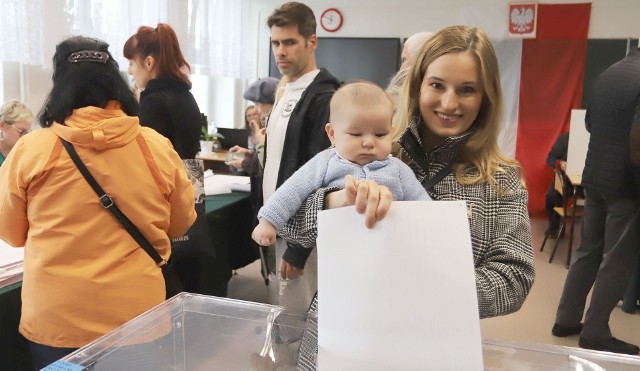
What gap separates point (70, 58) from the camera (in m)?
1.56

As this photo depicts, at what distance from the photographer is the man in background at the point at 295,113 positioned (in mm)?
2234

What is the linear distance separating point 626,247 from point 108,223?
274 centimetres

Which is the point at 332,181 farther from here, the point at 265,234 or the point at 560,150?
the point at 560,150

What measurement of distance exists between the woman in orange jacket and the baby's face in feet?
2.75

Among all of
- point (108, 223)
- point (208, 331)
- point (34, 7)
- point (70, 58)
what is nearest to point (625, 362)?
point (208, 331)

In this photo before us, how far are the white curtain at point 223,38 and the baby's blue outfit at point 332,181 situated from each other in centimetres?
475

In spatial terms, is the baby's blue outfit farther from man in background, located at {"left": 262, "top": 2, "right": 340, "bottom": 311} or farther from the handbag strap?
man in background, located at {"left": 262, "top": 2, "right": 340, "bottom": 311}

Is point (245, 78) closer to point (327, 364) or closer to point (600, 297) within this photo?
point (600, 297)

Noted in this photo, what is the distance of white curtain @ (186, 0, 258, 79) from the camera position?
18.3 ft

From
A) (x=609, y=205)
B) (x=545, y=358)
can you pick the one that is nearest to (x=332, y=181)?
(x=545, y=358)

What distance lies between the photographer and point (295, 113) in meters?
2.31

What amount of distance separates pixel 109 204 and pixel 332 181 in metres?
0.82

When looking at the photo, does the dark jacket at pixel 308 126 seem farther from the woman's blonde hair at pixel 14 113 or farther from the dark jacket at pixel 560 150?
the dark jacket at pixel 560 150

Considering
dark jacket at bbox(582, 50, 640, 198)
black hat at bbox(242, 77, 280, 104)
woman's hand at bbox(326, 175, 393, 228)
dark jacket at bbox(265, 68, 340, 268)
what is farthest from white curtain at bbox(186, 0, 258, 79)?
woman's hand at bbox(326, 175, 393, 228)
